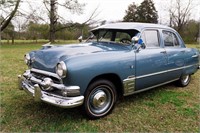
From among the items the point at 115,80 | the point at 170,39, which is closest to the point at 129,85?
the point at 115,80

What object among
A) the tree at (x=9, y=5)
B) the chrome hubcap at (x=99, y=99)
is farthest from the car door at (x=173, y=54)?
the tree at (x=9, y=5)

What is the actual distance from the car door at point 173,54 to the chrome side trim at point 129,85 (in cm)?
126

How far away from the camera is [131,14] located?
139 ft

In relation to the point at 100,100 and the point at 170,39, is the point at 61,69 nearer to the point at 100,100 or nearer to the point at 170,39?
the point at 100,100

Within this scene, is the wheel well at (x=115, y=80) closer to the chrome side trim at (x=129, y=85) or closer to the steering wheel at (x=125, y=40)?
the chrome side trim at (x=129, y=85)

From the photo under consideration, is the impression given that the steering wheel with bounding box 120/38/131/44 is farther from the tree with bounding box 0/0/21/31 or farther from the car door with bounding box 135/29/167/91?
the tree with bounding box 0/0/21/31

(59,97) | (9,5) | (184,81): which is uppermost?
(9,5)

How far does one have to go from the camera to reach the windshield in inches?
171

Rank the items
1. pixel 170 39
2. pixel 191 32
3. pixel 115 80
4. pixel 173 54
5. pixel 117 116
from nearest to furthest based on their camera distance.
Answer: pixel 117 116 → pixel 115 80 → pixel 173 54 → pixel 170 39 → pixel 191 32

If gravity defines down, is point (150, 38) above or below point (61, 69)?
above

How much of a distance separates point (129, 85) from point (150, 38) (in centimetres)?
129

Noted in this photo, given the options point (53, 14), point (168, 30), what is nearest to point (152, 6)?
point (53, 14)

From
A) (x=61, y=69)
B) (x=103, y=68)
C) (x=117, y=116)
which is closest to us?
(x=61, y=69)

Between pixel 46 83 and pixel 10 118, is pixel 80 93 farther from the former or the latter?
pixel 10 118
